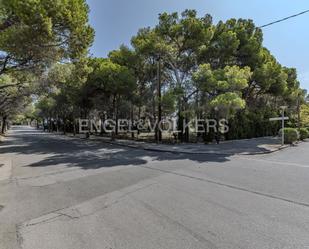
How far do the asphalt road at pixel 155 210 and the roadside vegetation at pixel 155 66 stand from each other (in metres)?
5.07

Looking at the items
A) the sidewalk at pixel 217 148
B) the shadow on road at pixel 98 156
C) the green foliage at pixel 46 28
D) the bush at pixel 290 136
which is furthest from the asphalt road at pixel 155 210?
the bush at pixel 290 136

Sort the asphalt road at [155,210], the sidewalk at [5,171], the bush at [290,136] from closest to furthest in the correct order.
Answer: the asphalt road at [155,210] → the sidewalk at [5,171] → the bush at [290,136]

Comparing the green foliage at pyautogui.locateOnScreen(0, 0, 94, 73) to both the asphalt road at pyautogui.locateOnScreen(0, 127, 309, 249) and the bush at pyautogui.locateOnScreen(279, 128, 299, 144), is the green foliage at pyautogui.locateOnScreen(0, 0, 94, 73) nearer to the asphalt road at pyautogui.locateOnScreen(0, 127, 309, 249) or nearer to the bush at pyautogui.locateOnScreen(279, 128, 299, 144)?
the asphalt road at pyautogui.locateOnScreen(0, 127, 309, 249)

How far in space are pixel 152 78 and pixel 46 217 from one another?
2259cm

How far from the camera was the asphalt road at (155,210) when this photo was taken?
372 cm

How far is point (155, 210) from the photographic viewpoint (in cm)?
498

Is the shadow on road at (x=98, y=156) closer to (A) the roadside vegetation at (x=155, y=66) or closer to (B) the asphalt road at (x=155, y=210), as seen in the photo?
(B) the asphalt road at (x=155, y=210)

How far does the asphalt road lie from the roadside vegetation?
5.07 m

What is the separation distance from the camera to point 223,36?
68.1ft

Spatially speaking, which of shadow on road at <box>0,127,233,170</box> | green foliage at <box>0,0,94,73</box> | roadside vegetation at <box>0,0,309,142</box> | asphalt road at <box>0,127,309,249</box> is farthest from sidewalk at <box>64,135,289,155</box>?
green foliage at <box>0,0,94,73</box>

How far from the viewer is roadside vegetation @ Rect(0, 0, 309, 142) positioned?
884 cm

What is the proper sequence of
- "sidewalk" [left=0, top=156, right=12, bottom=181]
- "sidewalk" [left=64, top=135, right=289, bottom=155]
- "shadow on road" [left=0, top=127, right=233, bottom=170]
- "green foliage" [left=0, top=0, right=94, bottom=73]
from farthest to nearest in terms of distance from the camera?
"sidewalk" [left=64, top=135, right=289, bottom=155] → "shadow on road" [left=0, top=127, right=233, bottom=170] → "sidewalk" [left=0, top=156, right=12, bottom=181] → "green foliage" [left=0, top=0, right=94, bottom=73]

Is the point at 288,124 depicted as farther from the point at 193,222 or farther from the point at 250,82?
the point at 193,222

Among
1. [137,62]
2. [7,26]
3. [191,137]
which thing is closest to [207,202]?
[7,26]
